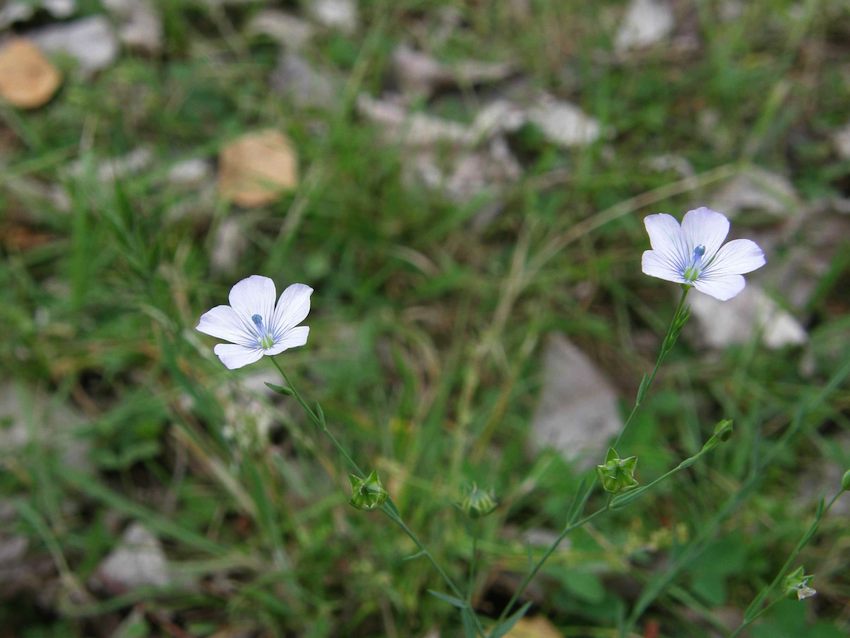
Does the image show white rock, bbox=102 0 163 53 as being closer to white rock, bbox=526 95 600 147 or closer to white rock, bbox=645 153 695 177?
white rock, bbox=526 95 600 147

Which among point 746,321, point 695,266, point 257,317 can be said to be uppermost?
point 695,266

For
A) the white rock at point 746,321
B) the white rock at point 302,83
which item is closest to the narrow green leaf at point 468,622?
the white rock at point 746,321

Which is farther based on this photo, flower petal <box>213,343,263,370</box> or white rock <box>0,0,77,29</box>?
white rock <box>0,0,77,29</box>

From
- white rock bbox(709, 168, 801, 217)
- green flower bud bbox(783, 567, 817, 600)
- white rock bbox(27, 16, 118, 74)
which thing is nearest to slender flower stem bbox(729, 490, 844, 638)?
green flower bud bbox(783, 567, 817, 600)

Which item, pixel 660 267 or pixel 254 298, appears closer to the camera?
pixel 660 267

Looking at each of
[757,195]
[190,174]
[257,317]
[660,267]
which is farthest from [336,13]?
[660,267]

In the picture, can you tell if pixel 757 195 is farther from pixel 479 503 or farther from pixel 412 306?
pixel 479 503
